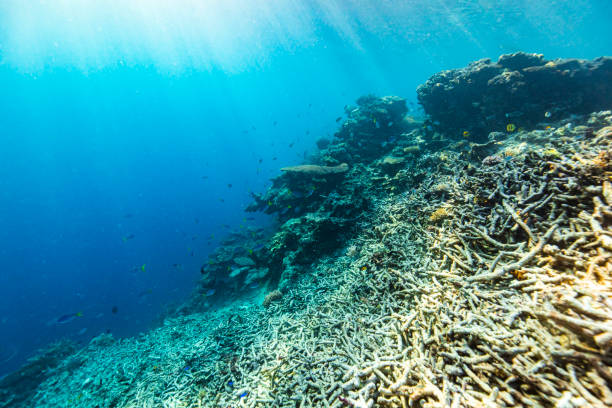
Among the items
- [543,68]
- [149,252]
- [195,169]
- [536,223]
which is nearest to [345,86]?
[195,169]

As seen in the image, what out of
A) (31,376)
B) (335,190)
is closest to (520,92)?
(335,190)

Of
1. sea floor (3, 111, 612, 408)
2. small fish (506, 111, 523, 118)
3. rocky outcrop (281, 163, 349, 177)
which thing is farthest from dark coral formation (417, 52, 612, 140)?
rocky outcrop (281, 163, 349, 177)

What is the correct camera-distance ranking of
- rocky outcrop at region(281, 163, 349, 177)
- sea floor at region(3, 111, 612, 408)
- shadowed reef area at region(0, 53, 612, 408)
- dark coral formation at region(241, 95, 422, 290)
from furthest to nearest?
1. rocky outcrop at region(281, 163, 349, 177)
2. dark coral formation at region(241, 95, 422, 290)
3. shadowed reef area at region(0, 53, 612, 408)
4. sea floor at region(3, 111, 612, 408)

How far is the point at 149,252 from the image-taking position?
56.4 metres

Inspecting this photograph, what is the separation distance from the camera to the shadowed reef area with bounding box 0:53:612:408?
2.34 meters

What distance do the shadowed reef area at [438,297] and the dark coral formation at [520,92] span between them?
0.08 metres

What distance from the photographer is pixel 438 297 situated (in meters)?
3.58

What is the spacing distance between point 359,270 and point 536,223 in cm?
351

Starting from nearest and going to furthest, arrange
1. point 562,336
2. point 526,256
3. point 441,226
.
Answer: point 562,336, point 526,256, point 441,226

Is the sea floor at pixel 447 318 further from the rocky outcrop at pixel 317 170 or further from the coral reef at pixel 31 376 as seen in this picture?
the coral reef at pixel 31 376

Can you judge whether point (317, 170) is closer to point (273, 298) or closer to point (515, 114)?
point (273, 298)

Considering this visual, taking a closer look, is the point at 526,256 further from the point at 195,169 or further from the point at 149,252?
the point at 195,169

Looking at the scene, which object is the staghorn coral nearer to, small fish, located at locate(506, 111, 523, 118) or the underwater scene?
the underwater scene

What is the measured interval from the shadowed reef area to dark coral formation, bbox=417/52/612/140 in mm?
81
